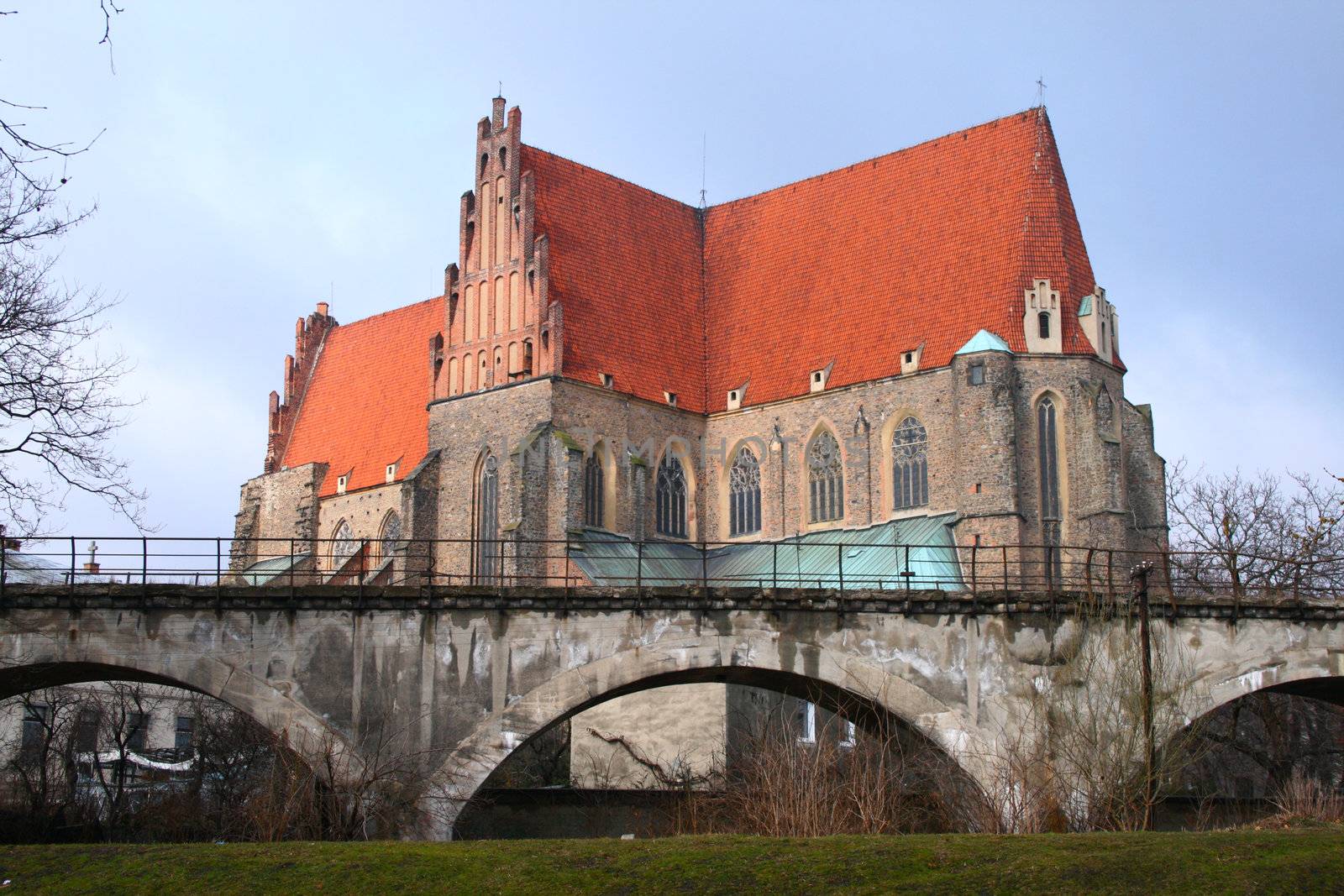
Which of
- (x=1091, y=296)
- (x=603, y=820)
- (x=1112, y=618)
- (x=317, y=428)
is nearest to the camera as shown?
(x=1112, y=618)

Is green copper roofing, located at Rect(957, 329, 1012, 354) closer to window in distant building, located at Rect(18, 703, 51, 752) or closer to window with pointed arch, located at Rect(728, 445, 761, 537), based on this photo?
window with pointed arch, located at Rect(728, 445, 761, 537)

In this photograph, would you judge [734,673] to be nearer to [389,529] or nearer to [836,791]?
[836,791]

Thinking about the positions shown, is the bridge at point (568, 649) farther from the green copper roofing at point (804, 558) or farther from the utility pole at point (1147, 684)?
the green copper roofing at point (804, 558)

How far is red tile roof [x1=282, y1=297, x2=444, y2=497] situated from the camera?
5616 centimetres

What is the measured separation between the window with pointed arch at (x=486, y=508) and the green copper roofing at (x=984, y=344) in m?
13.2

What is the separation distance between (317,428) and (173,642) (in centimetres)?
3568

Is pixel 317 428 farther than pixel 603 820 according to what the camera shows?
Yes

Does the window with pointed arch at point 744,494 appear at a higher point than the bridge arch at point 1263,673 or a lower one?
higher

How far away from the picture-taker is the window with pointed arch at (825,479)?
155ft

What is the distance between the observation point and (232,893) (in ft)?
64.4

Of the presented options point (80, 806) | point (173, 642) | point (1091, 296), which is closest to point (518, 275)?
point (1091, 296)

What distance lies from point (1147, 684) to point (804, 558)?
19.4 metres

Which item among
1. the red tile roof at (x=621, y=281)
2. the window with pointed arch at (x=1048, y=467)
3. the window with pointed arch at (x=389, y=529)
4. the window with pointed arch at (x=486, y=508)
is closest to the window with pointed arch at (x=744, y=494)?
the red tile roof at (x=621, y=281)

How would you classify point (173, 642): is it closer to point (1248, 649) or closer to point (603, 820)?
point (603, 820)
